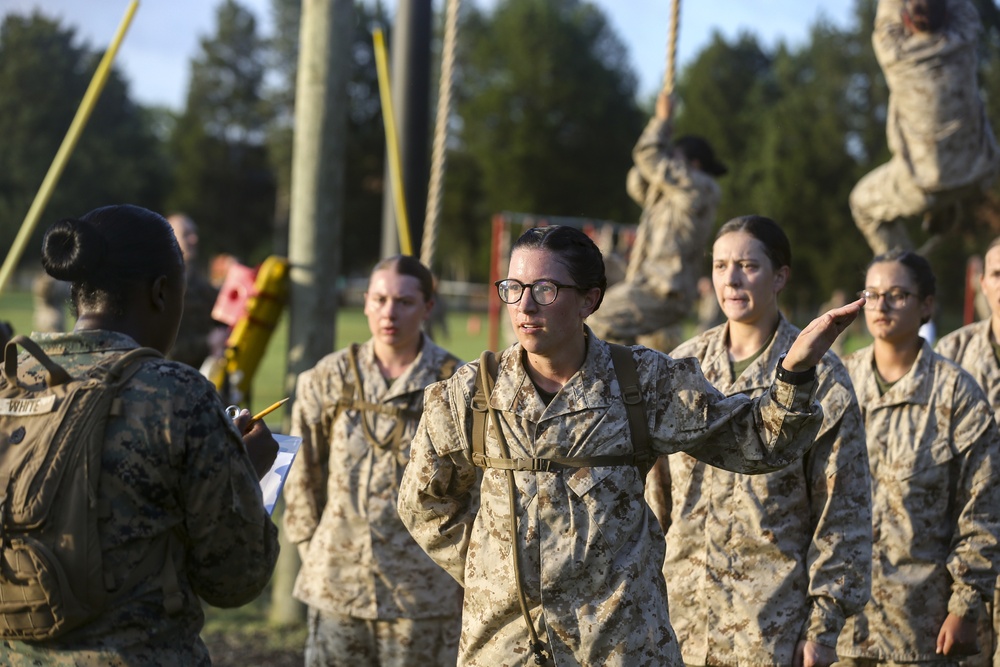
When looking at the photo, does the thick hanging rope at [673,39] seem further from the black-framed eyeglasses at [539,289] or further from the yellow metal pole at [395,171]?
the black-framed eyeglasses at [539,289]

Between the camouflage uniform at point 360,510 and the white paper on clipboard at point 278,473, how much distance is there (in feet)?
4.76

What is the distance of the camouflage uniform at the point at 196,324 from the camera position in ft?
31.0

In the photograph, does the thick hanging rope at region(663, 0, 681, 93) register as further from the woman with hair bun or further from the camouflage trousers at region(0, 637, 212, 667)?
the camouflage trousers at region(0, 637, 212, 667)

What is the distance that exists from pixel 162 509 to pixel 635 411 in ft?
4.22

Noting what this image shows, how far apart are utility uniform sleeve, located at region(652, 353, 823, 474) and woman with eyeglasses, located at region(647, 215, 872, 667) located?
1.28 ft

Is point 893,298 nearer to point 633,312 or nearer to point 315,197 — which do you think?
point 633,312

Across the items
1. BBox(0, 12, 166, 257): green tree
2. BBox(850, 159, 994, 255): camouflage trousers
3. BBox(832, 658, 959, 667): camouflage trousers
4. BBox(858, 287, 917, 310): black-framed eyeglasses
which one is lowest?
BBox(832, 658, 959, 667): camouflage trousers

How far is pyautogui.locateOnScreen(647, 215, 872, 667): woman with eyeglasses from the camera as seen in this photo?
3871 mm

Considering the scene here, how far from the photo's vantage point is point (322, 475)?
5.33 meters

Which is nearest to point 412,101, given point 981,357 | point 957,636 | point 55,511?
point 981,357

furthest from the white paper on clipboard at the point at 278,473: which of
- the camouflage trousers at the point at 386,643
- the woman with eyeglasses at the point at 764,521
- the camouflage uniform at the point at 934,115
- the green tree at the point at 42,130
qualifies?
the green tree at the point at 42,130

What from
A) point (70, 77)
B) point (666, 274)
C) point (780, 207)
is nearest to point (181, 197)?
point (70, 77)

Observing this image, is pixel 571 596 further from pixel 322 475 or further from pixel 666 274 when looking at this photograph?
pixel 666 274

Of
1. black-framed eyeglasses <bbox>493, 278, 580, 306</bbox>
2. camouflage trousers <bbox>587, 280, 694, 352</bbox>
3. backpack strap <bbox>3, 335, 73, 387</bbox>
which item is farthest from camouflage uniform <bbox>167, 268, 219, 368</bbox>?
backpack strap <bbox>3, 335, 73, 387</bbox>
